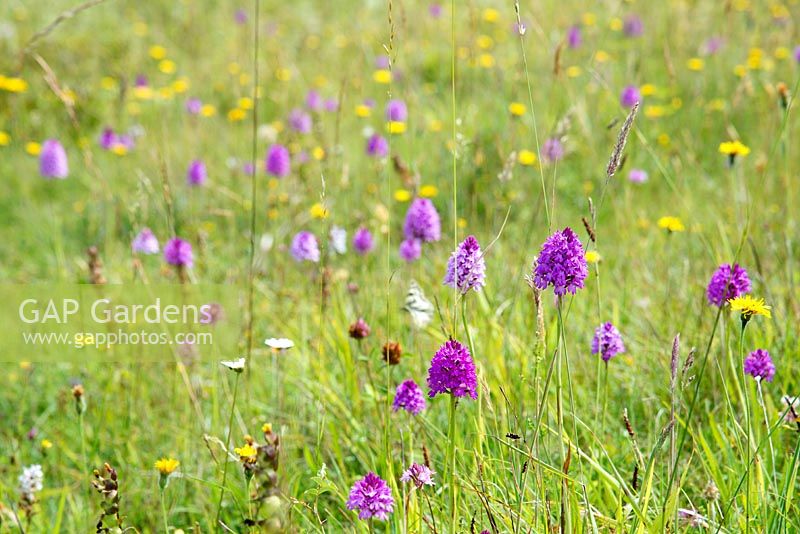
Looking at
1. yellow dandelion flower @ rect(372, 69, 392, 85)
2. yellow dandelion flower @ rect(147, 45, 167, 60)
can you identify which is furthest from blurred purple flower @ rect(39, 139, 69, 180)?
yellow dandelion flower @ rect(147, 45, 167, 60)

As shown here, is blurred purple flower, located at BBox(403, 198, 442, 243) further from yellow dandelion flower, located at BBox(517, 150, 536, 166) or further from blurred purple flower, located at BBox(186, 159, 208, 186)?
blurred purple flower, located at BBox(186, 159, 208, 186)

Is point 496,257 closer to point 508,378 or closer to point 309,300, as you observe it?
point 309,300

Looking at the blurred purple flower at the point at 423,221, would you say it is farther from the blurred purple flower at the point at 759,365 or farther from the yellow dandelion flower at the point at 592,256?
the blurred purple flower at the point at 759,365

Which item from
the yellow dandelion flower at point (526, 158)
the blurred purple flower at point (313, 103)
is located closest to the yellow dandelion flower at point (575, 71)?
the yellow dandelion flower at point (526, 158)

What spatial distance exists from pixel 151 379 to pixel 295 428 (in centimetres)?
71

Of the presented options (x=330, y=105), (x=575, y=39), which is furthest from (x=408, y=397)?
(x=575, y=39)

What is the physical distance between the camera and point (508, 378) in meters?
2.06

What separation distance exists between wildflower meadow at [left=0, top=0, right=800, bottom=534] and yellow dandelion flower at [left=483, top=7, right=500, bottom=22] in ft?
0.15

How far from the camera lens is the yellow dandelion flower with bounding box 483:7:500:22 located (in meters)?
5.72

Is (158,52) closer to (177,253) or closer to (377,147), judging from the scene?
(377,147)

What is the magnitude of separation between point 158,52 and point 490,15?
236 centimetres

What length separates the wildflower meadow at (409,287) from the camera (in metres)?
1.48

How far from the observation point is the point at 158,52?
589cm

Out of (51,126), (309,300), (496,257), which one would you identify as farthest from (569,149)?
(51,126)
